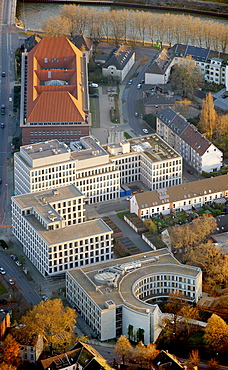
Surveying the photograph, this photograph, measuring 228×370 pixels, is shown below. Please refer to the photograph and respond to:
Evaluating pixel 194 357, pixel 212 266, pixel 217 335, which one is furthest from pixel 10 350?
pixel 212 266

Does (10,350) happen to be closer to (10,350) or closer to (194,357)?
(10,350)

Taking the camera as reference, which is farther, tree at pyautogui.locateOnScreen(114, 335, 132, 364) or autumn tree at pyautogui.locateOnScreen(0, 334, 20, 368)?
tree at pyautogui.locateOnScreen(114, 335, 132, 364)

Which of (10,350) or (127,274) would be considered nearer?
(10,350)

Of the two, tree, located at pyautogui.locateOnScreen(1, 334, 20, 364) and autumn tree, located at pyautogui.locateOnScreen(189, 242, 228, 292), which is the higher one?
autumn tree, located at pyautogui.locateOnScreen(189, 242, 228, 292)

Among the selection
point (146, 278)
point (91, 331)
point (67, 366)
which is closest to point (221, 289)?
point (146, 278)

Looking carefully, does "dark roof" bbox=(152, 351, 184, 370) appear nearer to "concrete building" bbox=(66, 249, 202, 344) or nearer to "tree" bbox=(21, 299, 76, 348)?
"concrete building" bbox=(66, 249, 202, 344)

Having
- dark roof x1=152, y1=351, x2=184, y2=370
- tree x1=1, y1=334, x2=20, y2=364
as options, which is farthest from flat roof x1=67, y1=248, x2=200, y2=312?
tree x1=1, y1=334, x2=20, y2=364

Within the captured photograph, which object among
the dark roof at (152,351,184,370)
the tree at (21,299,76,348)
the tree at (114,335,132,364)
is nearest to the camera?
the dark roof at (152,351,184,370)

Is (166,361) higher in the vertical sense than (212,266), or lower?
lower
